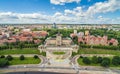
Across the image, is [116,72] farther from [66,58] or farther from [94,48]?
[94,48]

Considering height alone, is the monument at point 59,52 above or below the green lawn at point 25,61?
above

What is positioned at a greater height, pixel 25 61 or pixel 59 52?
pixel 59 52

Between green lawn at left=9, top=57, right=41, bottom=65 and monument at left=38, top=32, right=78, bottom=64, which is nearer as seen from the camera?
green lawn at left=9, top=57, right=41, bottom=65

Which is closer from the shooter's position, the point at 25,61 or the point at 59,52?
the point at 25,61

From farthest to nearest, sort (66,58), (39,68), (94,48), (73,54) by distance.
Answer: (94,48)
(73,54)
(66,58)
(39,68)

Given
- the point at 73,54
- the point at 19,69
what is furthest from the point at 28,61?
the point at 73,54

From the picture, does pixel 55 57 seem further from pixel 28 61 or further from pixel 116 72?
pixel 116 72

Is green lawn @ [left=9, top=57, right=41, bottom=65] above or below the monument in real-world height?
below

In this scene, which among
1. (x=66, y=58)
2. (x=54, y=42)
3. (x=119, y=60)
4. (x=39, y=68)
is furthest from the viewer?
(x=54, y=42)

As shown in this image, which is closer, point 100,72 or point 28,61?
point 100,72
